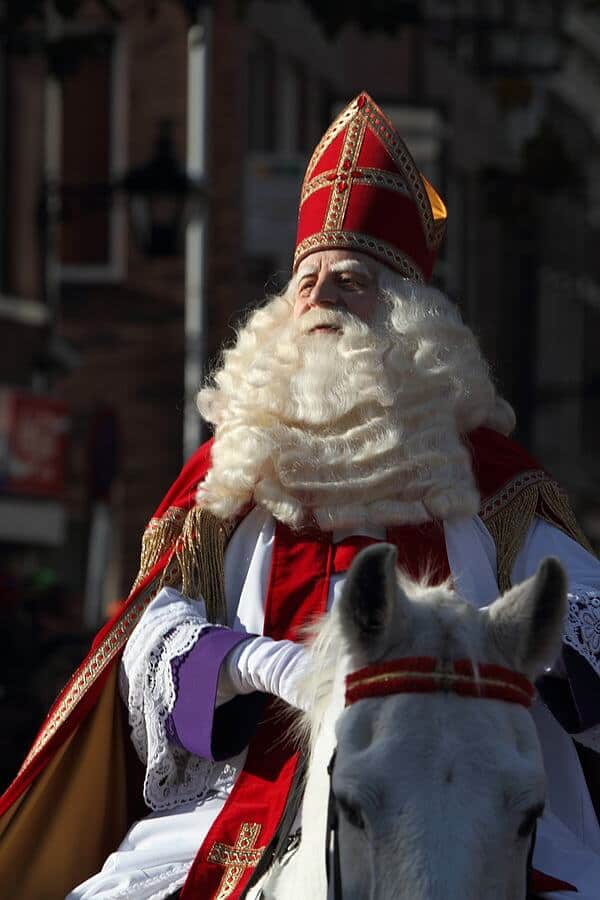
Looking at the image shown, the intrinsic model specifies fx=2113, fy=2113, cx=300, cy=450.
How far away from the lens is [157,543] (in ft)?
16.2

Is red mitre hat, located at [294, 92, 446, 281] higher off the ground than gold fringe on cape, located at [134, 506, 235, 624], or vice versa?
red mitre hat, located at [294, 92, 446, 281]

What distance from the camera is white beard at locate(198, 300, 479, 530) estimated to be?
4.65m

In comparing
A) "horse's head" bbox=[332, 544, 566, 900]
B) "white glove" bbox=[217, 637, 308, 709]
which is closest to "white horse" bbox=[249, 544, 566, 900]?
"horse's head" bbox=[332, 544, 566, 900]

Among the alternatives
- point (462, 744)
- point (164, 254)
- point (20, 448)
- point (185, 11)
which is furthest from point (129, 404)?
point (462, 744)

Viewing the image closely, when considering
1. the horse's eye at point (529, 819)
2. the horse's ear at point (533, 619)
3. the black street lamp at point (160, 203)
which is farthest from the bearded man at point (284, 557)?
the black street lamp at point (160, 203)

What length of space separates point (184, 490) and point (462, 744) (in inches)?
69.9

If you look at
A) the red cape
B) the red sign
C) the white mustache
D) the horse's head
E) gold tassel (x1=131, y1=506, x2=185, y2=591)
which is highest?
the white mustache

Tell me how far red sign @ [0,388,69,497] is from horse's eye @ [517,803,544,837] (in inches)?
636

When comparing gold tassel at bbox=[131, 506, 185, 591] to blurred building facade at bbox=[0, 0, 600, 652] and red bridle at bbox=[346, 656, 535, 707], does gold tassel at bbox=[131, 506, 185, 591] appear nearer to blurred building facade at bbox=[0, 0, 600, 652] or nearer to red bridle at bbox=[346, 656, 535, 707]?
red bridle at bbox=[346, 656, 535, 707]

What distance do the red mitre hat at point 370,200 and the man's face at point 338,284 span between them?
3 cm

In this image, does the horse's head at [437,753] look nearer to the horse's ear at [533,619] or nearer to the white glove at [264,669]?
the horse's ear at [533,619]

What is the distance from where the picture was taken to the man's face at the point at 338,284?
5020 millimetres

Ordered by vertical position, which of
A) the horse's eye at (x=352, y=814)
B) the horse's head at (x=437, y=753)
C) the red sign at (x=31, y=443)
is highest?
the horse's head at (x=437, y=753)

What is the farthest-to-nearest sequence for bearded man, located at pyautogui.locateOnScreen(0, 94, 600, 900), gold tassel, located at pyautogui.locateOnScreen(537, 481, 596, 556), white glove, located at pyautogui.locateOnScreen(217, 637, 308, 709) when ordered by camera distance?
gold tassel, located at pyautogui.locateOnScreen(537, 481, 596, 556) → bearded man, located at pyautogui.locateOnScreen(0, 94, 600, 900) → white glove, located at pyautogui.locateOnScreen(217, 637, 308, 709)
